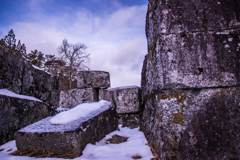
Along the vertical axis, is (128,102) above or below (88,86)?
below

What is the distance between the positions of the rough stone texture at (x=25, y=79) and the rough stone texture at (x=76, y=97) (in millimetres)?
1045

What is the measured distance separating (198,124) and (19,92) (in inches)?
120

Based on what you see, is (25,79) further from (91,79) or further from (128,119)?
(128,119)

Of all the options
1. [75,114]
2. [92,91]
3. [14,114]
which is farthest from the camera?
[92,91]

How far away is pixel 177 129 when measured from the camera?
150 centimetres

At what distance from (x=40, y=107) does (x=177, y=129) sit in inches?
100

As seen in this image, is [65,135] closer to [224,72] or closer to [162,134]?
[162,134]

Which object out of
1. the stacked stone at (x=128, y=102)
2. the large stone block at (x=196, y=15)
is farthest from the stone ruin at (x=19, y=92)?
Result: the large stone block at (x=196, y=15)

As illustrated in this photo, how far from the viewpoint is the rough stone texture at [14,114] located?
229 cm

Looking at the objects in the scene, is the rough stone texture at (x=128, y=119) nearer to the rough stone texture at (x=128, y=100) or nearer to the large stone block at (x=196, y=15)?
the rough stone texture at (x=128, y=100)

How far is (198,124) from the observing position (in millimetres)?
1515

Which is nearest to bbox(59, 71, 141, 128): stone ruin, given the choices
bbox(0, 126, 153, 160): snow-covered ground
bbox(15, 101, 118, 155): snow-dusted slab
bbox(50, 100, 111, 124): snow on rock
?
bbox(50, 100, 111, 124): snow on rock

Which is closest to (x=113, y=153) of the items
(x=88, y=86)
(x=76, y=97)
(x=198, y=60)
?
(x=198, y=60)

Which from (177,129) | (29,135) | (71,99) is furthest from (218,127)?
(71,99)
